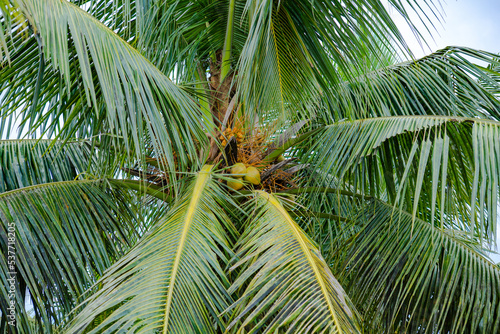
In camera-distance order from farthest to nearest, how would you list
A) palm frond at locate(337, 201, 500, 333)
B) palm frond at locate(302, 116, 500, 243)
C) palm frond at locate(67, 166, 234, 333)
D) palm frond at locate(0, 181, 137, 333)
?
palm frond at locate(337, 201, 500, 333), palm frond at locate(0, 181, 137, 333), palm frond at locate(302, 116, 500, 243), palm frond at locate(67, 166, 234, 333)

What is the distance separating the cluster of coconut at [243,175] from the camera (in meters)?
1.92

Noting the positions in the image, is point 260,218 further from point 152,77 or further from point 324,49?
point 324,49

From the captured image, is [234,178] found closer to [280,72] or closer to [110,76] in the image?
[280,72]

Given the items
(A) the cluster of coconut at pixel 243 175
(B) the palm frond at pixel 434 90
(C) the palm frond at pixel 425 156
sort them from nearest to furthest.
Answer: (C) the palm frond at pixel 425 156 → (A) the cluster of coconut at pixel 243 175 → (B) the palm frond at pixel 434 90

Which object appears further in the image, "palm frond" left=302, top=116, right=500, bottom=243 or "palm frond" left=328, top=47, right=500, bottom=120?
"palm frond" left=328, top=47, right=500, bottom=120

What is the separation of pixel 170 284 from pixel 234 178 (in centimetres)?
78

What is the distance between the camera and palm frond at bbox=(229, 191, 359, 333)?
1206mm

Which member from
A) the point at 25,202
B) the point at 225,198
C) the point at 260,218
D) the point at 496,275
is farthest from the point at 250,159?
the point at 496,275

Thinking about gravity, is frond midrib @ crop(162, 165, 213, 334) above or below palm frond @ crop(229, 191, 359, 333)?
above

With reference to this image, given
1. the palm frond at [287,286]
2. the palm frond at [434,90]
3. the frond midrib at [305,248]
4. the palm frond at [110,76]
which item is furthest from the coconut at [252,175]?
the palm frond at [434,90]

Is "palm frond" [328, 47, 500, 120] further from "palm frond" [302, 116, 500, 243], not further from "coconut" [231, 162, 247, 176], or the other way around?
"coconut" [231, 162, 247, 176]

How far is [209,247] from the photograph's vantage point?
4.75 ft

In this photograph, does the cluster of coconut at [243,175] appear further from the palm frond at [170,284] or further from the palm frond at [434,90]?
the palm frond at [434,90]

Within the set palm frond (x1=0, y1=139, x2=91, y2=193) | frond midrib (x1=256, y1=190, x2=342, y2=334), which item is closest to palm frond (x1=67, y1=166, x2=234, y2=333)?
frond midrib (x1=256, y1=190, x2=342, y2=334)
